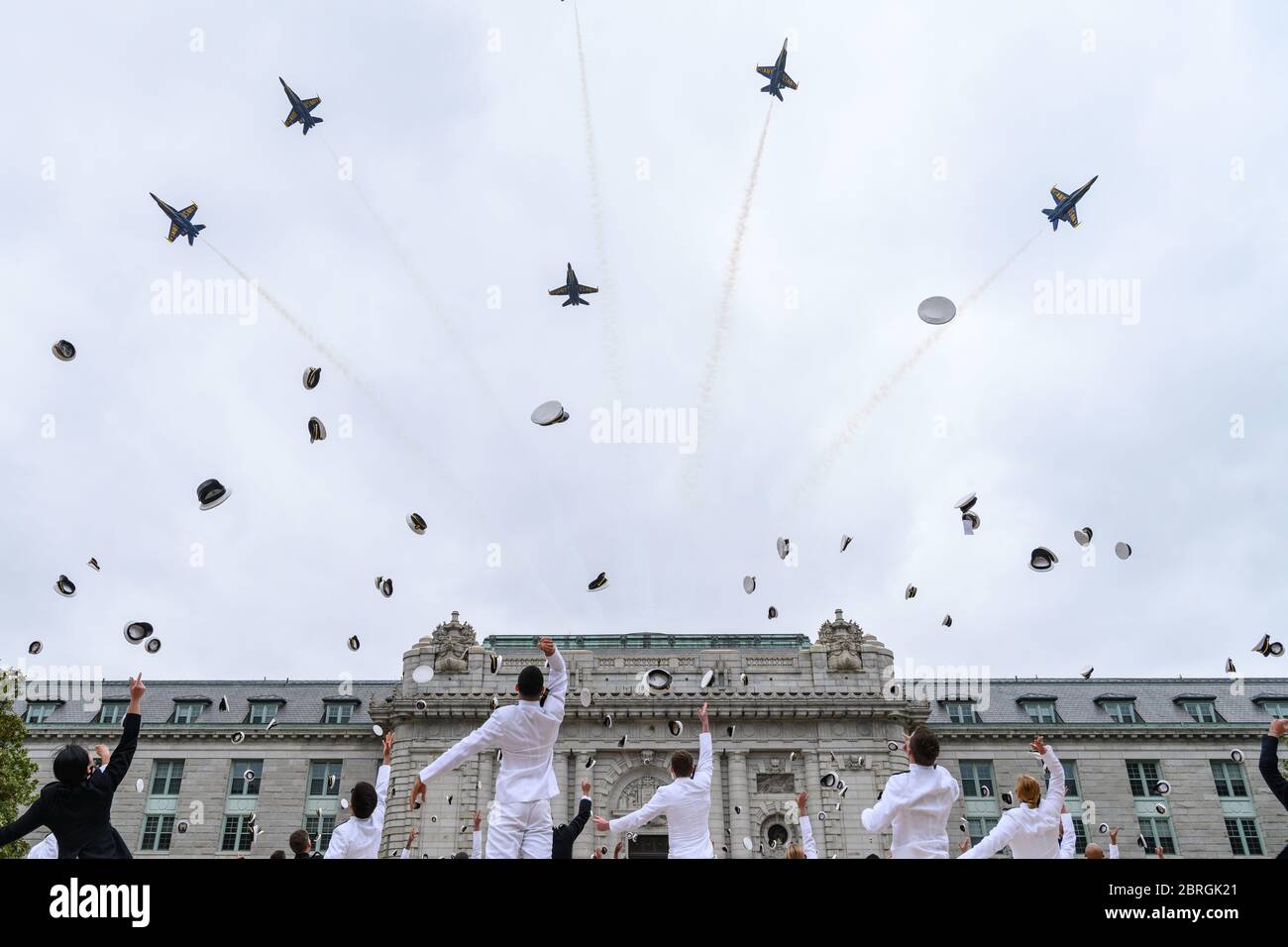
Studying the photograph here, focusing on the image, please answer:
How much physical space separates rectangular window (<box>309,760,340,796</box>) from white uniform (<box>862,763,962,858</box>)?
57362 mm

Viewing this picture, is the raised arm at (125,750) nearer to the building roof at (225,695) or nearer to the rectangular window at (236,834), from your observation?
the building roof at (225,695)

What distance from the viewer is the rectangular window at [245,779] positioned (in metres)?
61.0

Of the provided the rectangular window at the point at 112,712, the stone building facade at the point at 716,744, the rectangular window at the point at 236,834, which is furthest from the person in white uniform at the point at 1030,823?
the rectangular window at the point at 112,712

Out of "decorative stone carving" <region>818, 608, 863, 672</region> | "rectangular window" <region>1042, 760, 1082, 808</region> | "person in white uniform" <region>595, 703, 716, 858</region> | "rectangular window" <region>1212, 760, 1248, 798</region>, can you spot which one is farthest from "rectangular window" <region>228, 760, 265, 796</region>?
"rectangular window" <region>1212, 760, 1248, 798</region>

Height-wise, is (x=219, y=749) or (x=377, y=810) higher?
(x=219, y=749)

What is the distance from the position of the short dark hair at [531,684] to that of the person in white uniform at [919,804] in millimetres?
4001

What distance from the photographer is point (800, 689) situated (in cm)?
5859

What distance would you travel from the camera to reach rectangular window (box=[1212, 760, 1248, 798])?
199 feet

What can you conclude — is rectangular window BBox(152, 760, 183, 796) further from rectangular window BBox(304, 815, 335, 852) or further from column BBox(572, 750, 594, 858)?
column BBox(572, 750, 594, 858)

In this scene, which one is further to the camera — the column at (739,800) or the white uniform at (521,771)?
the column at (739,800)

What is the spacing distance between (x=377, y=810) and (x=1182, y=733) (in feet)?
210
